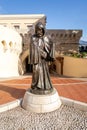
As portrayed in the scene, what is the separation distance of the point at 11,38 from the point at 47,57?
10518 millimetres

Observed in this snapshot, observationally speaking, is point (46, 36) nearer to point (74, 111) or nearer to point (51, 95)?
point (51, 95)

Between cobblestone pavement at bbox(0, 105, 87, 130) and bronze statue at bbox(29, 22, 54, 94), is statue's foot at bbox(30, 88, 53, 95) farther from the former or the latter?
cobblestone pavement at bbox(0, 105, 87, 130)

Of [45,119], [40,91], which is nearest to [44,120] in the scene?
[45,119]

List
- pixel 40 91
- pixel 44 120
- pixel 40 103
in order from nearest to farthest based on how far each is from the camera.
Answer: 1. pixel 44 120
2. pixel 40 103
3. pixel 40 91

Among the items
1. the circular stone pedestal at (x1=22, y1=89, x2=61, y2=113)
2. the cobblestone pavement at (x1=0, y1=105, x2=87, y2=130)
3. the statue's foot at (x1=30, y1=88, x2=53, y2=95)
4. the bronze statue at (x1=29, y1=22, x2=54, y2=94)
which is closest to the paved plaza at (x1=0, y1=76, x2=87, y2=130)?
the cobblestone pavement at (x1=0, y1=105, x2=87, y2=130)

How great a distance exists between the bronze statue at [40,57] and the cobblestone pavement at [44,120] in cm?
86

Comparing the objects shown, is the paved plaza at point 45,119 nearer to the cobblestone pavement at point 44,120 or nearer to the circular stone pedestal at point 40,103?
the cobblestone pavement at point 44,120

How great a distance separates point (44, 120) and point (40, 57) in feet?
6.93

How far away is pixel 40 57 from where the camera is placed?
558 cm

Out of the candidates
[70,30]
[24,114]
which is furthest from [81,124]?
[70,30]

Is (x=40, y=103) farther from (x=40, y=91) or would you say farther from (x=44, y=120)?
(x=44, y=120)

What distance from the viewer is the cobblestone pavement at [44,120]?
4516 millimetres

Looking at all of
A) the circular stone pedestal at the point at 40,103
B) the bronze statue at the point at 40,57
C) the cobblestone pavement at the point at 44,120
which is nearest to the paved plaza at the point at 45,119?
the cobblestone pavement at the point at 44,120

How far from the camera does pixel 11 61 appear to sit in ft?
50.7
